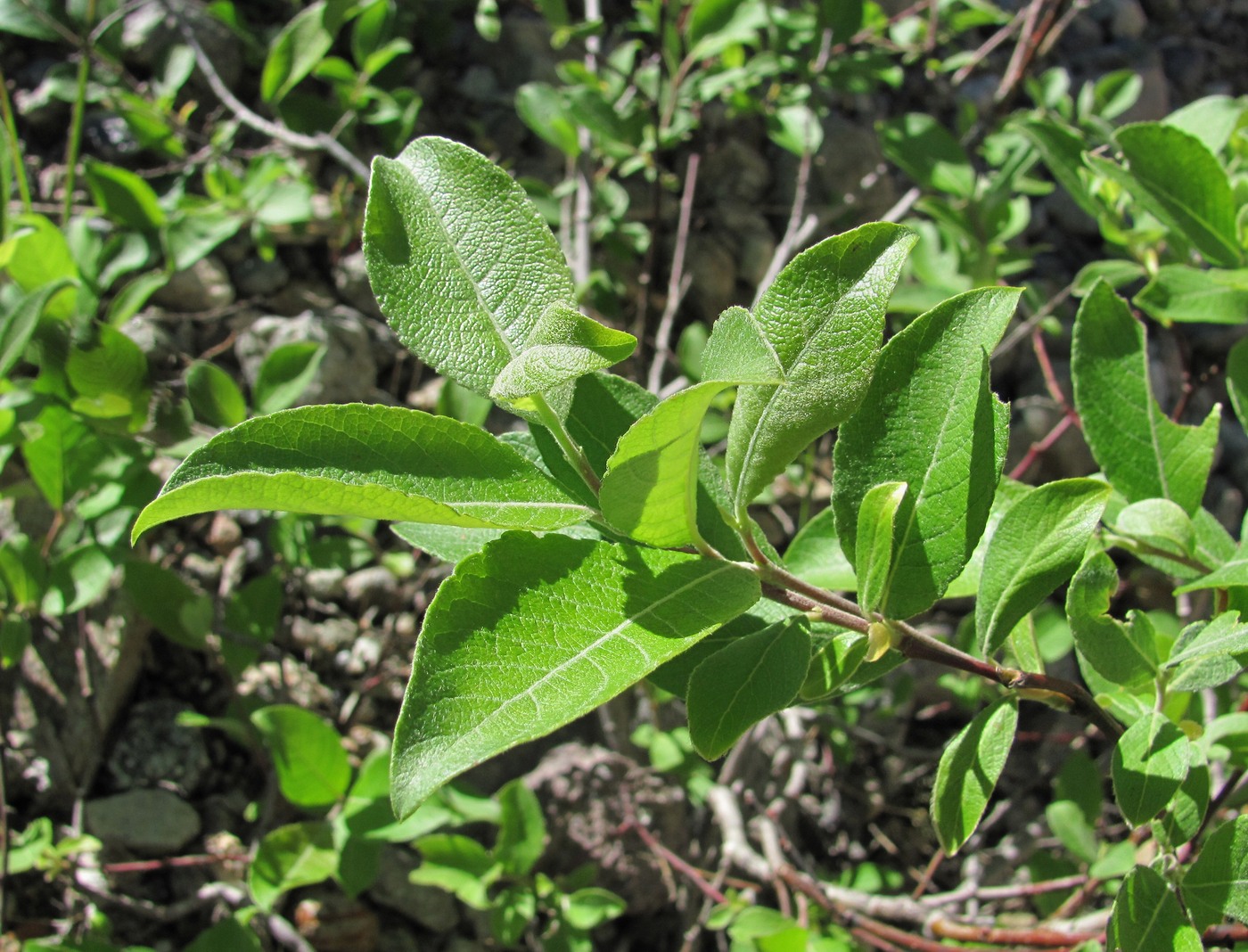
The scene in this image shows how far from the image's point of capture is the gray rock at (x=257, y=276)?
2.41 m

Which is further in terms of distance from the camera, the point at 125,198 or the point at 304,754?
the point at 125,198

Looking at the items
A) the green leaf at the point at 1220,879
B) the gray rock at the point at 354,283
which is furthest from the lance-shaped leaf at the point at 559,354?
the gray rock at the point at 354,283

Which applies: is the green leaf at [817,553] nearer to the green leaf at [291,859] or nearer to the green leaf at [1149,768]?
the green leaf at [1149,768]

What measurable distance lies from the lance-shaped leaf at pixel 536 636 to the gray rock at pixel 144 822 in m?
1.53

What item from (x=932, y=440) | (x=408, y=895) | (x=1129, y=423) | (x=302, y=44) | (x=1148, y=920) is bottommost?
(x=408, y=895)

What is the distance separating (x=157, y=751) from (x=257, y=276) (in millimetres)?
1176

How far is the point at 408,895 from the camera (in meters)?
1.95

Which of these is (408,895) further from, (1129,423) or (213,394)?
(1129,423)

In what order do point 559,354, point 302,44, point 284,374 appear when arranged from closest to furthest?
point 559,354, point 284,374, point 302,44

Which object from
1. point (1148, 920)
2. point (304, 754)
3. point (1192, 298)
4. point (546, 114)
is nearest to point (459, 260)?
point (1148, 920)

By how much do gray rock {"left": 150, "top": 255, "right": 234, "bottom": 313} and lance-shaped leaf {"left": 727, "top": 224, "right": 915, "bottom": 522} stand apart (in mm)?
1937

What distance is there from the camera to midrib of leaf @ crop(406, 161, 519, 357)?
2.70ft

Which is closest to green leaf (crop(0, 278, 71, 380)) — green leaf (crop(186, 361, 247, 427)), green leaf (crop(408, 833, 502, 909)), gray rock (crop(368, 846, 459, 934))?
green leaf (crop(186, 361, 247, 427))

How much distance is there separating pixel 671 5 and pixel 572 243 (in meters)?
0.60
